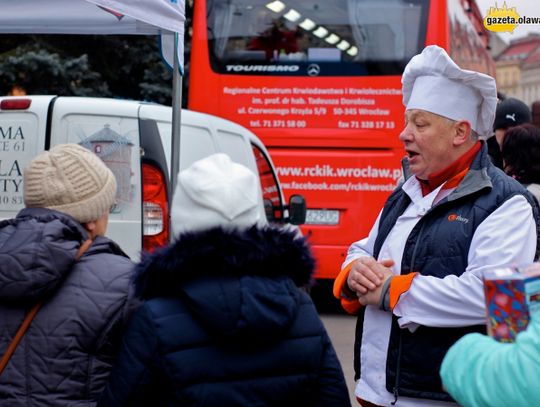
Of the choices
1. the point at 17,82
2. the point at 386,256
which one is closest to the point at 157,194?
the point at 386,256

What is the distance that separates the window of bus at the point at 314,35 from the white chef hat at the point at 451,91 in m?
8.15

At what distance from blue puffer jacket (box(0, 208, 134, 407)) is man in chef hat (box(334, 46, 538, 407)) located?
33.1 inches

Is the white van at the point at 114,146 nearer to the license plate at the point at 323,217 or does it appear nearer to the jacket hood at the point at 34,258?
the jacket hood at the point at 34,258

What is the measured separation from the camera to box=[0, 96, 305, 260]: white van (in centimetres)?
671

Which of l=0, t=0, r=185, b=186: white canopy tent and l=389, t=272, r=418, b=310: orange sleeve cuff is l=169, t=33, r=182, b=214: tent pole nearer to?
l=0, t=0, r=185, b=186: white canopy tent

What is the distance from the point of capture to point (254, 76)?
39.4 feet

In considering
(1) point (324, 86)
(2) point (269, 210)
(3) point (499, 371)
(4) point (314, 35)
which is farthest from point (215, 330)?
(4) point (314, 35)

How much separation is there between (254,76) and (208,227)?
923 centimetres

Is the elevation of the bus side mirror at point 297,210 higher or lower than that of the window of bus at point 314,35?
lower

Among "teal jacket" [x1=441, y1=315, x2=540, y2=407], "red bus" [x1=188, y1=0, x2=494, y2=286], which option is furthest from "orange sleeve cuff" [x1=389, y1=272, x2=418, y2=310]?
"red bus" [x1=188, y1=0, x2=494, y2=286]

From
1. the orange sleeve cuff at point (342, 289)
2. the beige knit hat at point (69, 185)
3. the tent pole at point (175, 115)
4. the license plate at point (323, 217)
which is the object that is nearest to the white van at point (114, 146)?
the tent pole at point (175, 115)

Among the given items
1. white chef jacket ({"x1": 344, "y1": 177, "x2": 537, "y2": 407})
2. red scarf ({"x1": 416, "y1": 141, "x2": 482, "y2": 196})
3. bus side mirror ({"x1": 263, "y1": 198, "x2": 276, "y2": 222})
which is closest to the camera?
white chef jacket ({"x1": 344, "y1": 177, "x2": 537, "y2": 407})

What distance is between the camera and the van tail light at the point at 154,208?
6750mm

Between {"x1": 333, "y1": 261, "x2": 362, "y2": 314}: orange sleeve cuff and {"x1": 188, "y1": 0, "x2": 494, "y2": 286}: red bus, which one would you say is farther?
{"x1": 188, "y1": 0, "x2": 494, "y2": 286}: red bus
